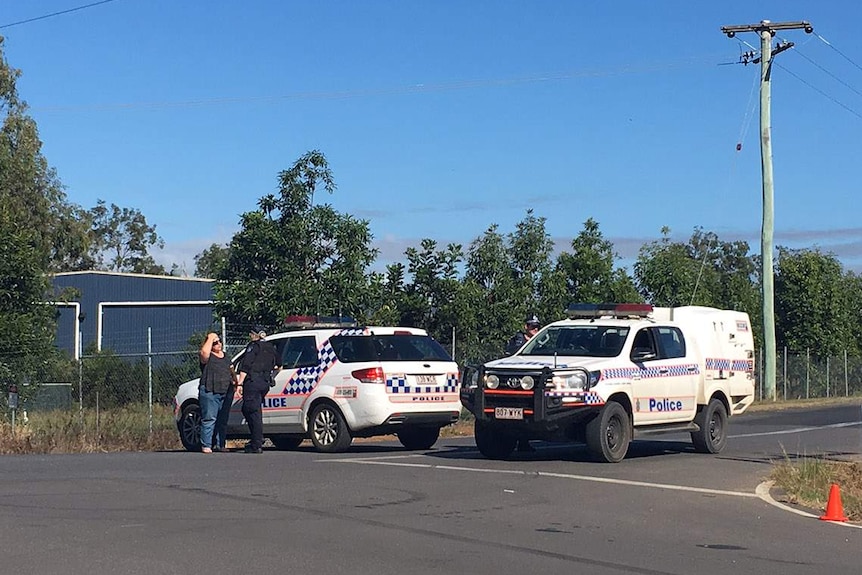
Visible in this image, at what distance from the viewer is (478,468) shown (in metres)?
14.5

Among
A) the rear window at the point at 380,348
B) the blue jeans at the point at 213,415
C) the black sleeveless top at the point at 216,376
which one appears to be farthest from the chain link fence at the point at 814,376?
the black sleeveless top at the point at 216,376

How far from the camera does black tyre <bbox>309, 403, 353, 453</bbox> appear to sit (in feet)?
55.3

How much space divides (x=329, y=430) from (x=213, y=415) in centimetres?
174

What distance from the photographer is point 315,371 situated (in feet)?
56.3

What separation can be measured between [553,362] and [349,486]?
158 inches

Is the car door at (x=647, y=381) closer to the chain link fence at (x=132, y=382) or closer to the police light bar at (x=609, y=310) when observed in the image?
the police light bar at (x=609, y=310)

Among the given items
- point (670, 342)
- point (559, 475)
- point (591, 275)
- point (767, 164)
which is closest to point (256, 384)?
point (559, 475)

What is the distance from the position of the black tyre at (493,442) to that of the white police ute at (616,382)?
0.01 meters

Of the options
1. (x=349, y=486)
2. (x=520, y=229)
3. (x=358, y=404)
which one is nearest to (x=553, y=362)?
(x=358, y=404)

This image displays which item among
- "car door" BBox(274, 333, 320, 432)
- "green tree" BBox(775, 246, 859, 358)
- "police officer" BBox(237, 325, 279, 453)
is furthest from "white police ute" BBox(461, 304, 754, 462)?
"green tree" BBox(775, 246, 859, 358)

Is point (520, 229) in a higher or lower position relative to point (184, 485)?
higher

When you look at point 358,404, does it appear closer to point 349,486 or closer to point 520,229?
point 349,486

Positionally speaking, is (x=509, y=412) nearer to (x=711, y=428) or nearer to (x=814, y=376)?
(x=711, y=428)

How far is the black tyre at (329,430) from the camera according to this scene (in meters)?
16.8
